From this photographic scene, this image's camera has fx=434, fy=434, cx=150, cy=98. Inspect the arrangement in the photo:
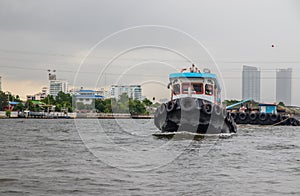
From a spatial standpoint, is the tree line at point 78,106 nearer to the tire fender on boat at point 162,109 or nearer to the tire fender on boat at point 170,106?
the tire fender on boat at point 162,109

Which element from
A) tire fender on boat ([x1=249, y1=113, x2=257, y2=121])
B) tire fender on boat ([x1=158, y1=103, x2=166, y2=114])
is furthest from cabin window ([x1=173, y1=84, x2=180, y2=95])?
tire fender on boat ([x1=249, y1=113, x2=257, y2=121])

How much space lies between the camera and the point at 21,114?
3976 inches

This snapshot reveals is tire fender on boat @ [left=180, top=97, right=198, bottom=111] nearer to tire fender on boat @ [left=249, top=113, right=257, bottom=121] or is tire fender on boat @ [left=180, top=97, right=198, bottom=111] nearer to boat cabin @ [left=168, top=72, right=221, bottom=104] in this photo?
boat cabin @ [left=168, top=72, right=221, bottom=104]

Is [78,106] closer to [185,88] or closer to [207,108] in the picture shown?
[185,88]

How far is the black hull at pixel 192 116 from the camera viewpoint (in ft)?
89.0

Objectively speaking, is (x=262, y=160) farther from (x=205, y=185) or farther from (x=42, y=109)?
(x=42, y=109)

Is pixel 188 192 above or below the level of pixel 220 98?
below

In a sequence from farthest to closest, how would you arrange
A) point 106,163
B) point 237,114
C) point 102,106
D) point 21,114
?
1. point 102,106
2. point 21,114
3. point 237,114
4. point 106,163

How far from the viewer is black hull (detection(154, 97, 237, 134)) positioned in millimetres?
27141

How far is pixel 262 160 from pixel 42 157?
894 cm

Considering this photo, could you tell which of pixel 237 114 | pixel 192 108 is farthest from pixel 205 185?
pixel 237 114

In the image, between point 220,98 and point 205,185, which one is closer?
point 205,185

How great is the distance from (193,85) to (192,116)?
3.44m

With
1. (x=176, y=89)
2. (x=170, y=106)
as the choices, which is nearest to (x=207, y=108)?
(x=170, y=106)
